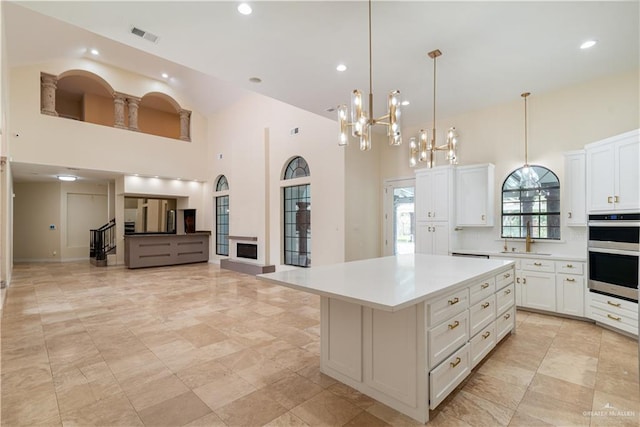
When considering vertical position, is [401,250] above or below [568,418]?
above

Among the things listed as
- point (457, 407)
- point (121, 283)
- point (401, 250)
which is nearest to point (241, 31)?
point (457, 407)

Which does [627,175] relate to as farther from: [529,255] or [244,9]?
[244,9]

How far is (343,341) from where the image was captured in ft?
8.05

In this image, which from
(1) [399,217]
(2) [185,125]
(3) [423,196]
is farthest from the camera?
(2) [185,125]

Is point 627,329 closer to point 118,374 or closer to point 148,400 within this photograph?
point 148,400

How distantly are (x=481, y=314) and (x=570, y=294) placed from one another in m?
2.31

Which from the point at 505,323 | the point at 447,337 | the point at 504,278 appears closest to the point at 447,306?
the point at 447,337

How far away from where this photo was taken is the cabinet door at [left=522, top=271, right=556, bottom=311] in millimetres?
4207

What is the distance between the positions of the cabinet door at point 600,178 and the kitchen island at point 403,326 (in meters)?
2.12

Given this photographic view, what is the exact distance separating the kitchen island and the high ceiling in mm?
2441

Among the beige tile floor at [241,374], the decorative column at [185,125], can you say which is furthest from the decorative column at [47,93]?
the beige tile floor at [241,374]

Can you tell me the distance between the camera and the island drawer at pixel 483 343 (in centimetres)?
259

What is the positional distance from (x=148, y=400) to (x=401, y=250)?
17.5 feet

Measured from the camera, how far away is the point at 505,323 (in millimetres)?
3318
